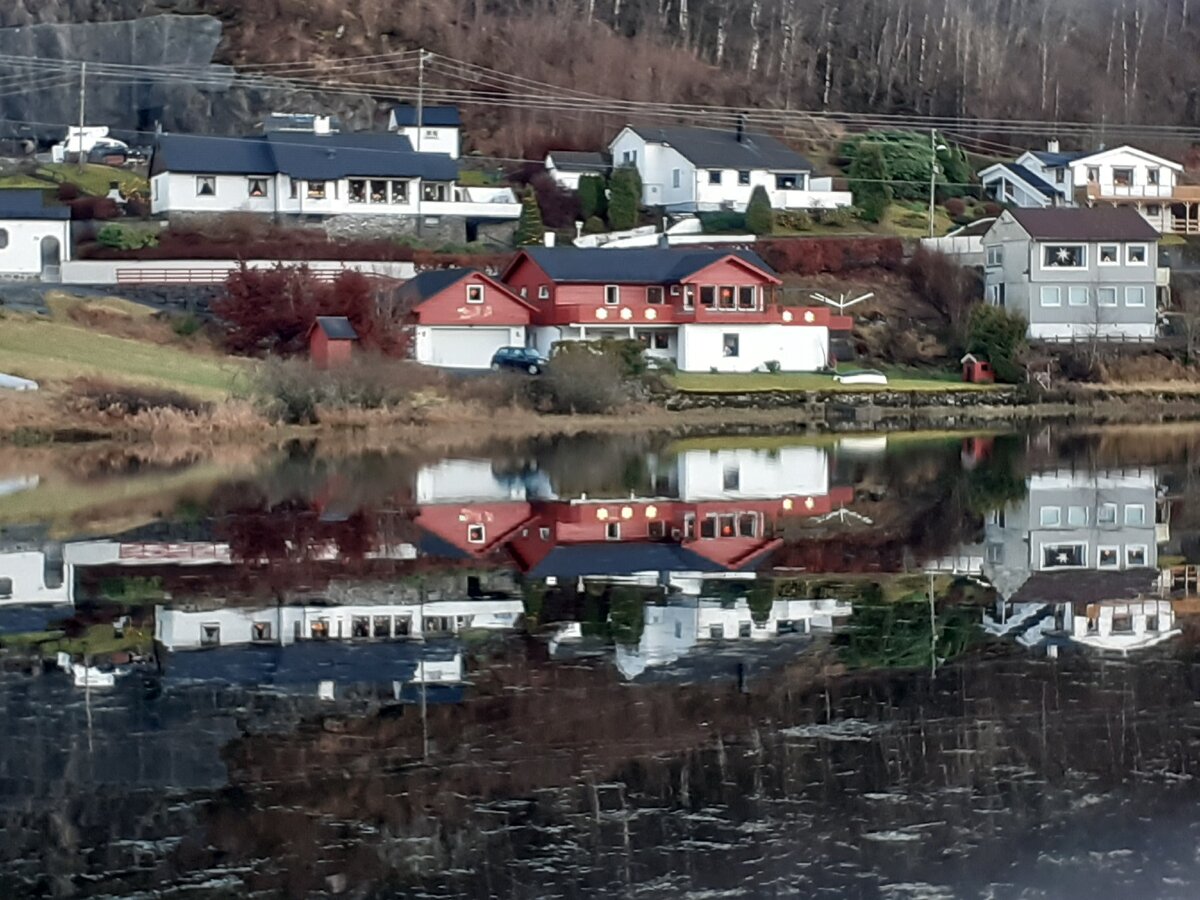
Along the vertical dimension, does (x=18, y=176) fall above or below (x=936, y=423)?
above

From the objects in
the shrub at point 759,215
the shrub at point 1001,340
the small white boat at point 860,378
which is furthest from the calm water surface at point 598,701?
the shrub at point 759,215

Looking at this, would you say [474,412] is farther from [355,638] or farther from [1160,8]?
[1160,8]

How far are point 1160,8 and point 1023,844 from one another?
98921mm

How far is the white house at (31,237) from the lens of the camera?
179 ft

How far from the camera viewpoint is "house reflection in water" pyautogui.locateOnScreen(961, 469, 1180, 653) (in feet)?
53.3

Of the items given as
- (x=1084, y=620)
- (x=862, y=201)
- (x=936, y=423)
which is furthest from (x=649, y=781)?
(x=862, y=201)

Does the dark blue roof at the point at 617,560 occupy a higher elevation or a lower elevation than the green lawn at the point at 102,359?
lower

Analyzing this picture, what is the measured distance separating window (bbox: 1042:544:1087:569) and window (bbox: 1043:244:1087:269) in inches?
1489

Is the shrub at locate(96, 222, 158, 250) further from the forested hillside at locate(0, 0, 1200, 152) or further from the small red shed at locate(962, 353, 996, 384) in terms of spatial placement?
the small red shed at locate(962, 353, 996, 384)

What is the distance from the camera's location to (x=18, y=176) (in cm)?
6631

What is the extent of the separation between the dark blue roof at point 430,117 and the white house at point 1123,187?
76.5 ft

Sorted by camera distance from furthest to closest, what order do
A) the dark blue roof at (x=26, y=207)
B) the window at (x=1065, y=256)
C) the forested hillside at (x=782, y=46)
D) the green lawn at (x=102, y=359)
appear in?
the forested hillside at (x=782, y=46) → the window at (x=1065, y=256) → the dark blue roof at (x=26, y=207) → the green lawn at (x=102, y=359)

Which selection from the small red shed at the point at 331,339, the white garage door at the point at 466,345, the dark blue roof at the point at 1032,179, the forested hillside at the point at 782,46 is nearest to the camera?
the small red shed at the point at 331,339

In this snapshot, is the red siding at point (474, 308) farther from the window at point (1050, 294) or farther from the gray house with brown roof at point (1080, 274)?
the window at point (1050, 294)
